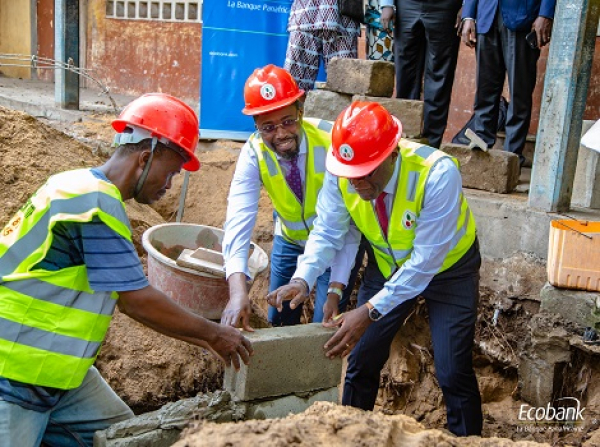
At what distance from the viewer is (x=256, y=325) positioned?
512cm

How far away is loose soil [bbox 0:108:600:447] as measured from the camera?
15.2ft

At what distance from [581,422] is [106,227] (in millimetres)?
3716

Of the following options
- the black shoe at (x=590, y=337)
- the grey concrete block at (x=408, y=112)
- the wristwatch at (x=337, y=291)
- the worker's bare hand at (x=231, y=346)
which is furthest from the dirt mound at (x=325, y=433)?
the grey concrete block at (x=408, y=112)

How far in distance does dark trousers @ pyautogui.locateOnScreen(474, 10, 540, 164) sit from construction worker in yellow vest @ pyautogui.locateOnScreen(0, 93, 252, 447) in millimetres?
3729

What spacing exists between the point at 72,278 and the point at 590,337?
3.64 metres

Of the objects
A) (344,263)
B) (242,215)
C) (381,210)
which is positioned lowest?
(344,263)

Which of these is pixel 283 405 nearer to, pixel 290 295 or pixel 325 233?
pixel 290 295

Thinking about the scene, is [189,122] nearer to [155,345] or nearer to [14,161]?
[155,345]

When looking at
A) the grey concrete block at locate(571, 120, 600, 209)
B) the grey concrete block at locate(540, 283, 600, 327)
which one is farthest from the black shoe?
the grey concrete block at locate(571, 120, 600, 209)

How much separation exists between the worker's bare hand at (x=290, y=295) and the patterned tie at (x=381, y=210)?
558mm

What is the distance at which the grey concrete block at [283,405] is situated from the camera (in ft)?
12.1

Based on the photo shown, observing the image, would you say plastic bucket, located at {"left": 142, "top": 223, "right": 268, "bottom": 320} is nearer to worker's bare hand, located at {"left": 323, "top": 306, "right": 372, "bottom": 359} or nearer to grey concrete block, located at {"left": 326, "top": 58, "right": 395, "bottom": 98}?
worker's bare hand, located at {"left": 323, "top": 306, "right": 372, "bottom": 359}

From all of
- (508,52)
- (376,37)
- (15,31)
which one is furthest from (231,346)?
(15,31)

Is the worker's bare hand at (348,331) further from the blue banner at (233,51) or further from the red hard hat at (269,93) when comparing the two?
the blue banner at (233,51)
